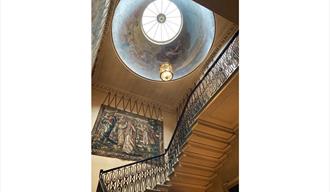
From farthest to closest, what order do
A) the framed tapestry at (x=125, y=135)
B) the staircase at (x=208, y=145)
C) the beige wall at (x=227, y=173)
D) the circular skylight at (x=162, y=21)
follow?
1. the circular skylight at (x=162, y=21)
2. the framed tapestry at (x=125, y=135)
3. the beige wall at (x=227, y=173)
4. the staircase at (x=208, y=145)

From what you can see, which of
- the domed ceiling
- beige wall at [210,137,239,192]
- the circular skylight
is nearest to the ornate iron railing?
beige wall at [210,137,239,192]

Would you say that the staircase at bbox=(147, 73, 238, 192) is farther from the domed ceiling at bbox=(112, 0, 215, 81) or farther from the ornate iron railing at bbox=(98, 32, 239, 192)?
the domed ceiling at bbox=(112, 0, 215, 81)

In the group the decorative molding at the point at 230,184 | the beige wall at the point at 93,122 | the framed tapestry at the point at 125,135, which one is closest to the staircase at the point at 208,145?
the decorative molding at the point at 230,184

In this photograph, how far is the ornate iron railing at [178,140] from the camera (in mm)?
9258

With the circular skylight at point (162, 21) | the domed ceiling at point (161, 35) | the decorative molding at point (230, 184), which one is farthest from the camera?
the circular skylight at point (162, 21)

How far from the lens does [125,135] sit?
13.5 metres

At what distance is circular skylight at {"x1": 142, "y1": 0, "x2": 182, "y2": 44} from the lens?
14.9m

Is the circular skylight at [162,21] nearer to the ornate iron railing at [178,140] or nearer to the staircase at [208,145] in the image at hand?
the ornate iron railing at [178,140]

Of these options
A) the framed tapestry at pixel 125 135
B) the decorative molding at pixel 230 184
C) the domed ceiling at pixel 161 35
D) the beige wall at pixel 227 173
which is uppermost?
the domed ceiling at pixel 161 35
